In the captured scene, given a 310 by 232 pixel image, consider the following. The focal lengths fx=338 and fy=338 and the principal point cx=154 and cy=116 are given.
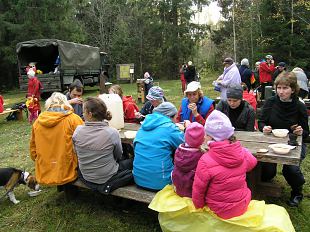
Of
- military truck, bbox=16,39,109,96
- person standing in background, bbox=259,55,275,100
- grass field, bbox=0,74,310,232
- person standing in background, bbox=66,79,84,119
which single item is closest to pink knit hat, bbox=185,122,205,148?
grass field, bbox=0,74,310,232

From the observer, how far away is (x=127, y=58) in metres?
27.7

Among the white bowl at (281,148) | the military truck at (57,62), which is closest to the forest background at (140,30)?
the military truck at (57,62)

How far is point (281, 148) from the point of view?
3.11 metres

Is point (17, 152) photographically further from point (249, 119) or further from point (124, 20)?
point (124, 20)

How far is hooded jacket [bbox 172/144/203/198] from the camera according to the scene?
9.45 ft

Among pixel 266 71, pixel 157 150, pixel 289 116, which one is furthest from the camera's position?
pixel 266 71

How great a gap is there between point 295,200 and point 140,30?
974 inches

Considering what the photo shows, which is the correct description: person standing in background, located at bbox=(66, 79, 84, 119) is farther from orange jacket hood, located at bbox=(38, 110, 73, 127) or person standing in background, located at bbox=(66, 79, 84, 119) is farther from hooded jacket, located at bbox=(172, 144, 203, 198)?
hooded jacket, located at bbox=(172, 144, 203, 198)

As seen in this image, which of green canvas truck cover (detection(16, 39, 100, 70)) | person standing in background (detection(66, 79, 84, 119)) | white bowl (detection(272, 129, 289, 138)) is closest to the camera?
white bowl (detection(272, 129, 289, 138))

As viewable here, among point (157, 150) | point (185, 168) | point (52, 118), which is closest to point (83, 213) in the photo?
point (52, 118)

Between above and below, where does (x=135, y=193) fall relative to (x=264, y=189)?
above

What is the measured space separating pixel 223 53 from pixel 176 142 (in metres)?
26.9

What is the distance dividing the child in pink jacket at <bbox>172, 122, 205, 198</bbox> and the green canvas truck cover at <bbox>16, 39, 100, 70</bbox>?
1380cm

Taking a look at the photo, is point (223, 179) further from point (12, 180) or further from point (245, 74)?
point (245, 74)
